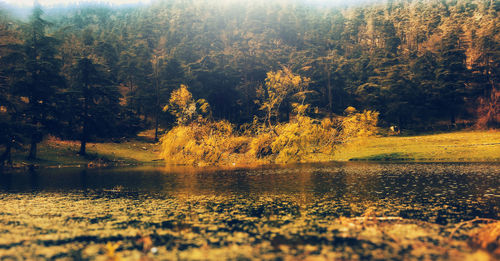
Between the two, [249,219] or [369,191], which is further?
[369,191]

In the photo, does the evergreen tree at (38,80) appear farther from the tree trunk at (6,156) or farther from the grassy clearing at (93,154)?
the tree trunk at (6,156)

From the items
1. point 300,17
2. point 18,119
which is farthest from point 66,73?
point 300,17

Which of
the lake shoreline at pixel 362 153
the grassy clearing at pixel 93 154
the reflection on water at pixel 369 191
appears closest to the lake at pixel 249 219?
the reflection on water at pixel 369 191

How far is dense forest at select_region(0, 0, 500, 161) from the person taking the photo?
61.0m

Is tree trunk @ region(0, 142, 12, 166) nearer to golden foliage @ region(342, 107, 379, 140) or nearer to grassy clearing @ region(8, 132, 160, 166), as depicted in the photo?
grassy clearing @ region(8, 132, 160, 166)

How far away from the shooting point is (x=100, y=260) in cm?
978

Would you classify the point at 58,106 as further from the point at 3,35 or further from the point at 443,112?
the point at 443,112

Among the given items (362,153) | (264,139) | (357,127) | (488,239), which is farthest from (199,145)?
(488,239)

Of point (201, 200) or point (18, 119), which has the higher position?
point (18, 119)

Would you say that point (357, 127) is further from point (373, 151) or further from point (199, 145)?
point (373, 151)

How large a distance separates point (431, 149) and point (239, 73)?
199ft

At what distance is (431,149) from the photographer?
5641 cm

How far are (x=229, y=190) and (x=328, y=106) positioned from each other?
3072 inches

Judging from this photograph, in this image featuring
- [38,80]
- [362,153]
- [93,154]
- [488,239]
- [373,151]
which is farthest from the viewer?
[93,154]
